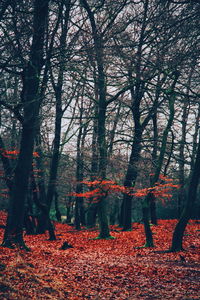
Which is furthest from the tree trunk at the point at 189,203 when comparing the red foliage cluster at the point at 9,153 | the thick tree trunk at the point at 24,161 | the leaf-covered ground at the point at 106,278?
the red foliage cluster at the point at 9,153

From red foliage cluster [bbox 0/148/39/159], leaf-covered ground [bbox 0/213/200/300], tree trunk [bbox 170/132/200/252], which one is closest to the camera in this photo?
leaf-covered ground [bbox 0/213/200/300]

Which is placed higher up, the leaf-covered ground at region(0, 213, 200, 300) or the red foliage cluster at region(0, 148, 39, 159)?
the red foliage cluster at region(0, 148, 39, 159)

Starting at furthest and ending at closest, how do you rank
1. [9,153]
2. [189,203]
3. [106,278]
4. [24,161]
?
[9,153] → [189,203] → [24,161] → [106,278]

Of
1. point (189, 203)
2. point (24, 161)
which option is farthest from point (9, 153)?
point (189, 203)

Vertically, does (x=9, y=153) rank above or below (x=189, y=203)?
above

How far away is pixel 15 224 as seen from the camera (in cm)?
1157

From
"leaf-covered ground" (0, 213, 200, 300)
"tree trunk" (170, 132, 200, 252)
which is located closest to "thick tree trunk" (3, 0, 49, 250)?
"leaf-covered ground" (0, 213, 200, 300)

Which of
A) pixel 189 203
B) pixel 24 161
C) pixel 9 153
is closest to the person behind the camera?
pixel 24 161

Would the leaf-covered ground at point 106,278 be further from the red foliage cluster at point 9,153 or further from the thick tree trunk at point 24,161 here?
the red foliage cluster at point 9,153

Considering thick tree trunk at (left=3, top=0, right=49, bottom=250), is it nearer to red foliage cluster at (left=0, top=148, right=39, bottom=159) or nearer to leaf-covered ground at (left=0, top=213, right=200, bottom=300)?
leaf-covered ground at (left=0, top=213, right=200, bottom=300)

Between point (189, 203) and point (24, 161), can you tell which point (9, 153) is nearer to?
point (24, 161)

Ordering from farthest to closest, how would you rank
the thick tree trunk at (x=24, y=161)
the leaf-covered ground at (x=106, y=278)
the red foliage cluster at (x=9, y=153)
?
the red foliage cluster at (x=9, y=153) → the thick tree trunk at (x=24, y=161) → the leaf-covered ground at (x=106, y=278)

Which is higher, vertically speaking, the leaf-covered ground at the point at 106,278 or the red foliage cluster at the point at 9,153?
the red foliage cluster at the point at 9,153

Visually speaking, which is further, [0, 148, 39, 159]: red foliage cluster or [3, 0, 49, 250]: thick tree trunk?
[0, 148, 39, 159]: red foliage cluster
